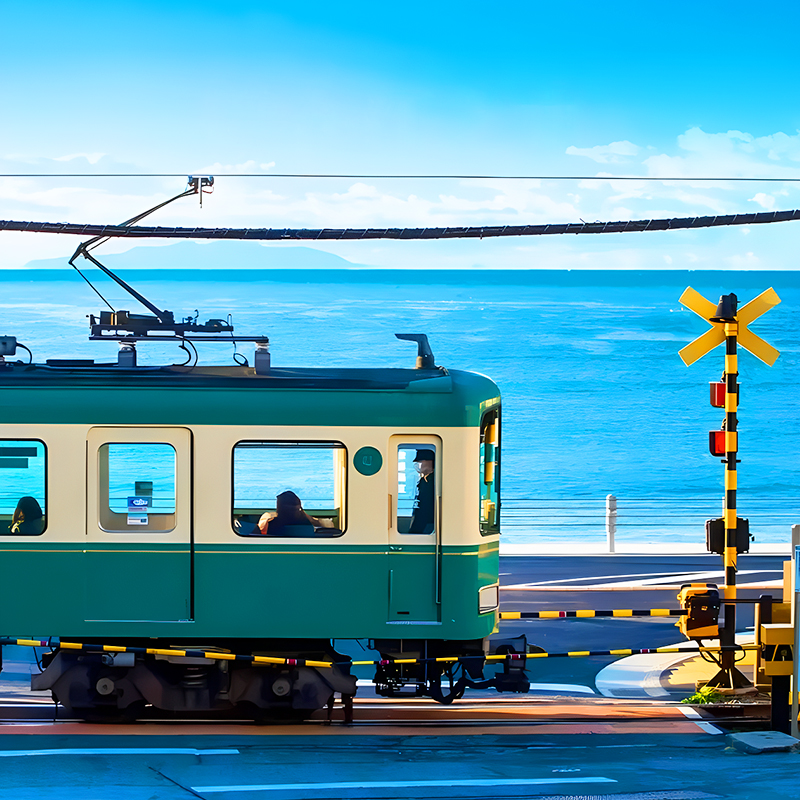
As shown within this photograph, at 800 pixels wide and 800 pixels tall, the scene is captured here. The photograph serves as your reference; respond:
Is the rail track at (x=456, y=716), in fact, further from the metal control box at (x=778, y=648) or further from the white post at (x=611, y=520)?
the white post at (x=611, y=520)

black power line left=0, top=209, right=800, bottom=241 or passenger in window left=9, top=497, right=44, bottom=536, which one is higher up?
black power line left=0, top=209, right=800, bottom=241

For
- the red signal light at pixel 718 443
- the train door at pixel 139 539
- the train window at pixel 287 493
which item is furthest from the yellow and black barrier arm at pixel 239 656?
the red signal light at pixel 718 443

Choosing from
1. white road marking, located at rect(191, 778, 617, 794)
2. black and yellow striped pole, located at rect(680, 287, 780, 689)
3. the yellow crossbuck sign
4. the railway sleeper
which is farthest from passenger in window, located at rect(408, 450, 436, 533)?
the yellow crossbuck sign

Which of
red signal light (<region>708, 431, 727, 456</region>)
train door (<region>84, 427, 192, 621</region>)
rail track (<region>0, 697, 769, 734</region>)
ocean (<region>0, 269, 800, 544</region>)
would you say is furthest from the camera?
ocean (<region>0, 269, 800, 544</region>)

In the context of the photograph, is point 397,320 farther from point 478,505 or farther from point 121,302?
point 478,505

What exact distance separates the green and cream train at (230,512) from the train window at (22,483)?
0.01 m

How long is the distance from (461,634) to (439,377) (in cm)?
233

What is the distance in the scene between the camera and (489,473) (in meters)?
10.3

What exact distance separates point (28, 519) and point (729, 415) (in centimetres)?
707

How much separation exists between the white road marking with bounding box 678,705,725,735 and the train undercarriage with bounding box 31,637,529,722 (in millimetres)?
1776

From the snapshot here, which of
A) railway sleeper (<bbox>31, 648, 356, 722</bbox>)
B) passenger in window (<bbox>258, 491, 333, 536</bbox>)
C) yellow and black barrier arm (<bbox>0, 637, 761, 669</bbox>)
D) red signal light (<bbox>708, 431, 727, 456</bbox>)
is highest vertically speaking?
red signal light (<bbox>708, 431, 727, 456</bbox>)

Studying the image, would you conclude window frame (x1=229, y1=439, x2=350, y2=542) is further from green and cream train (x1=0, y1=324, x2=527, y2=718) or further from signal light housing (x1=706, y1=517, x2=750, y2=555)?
signal light housing (x1=706, y1=517, x2=750, y2=555)

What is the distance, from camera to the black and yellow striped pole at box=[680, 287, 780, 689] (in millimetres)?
11461

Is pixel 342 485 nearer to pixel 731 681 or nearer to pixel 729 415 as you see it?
pixel 729 415
